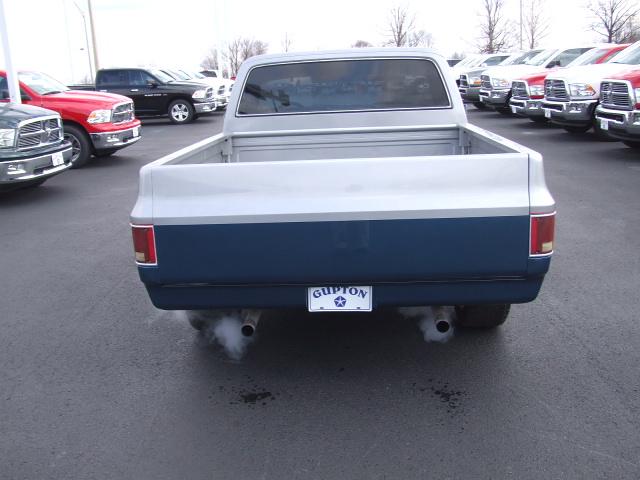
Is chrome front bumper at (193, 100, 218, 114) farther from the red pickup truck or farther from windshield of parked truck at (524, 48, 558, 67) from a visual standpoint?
windshield of parked truck at (524, 48, 558, 67)

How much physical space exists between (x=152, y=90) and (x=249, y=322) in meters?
19.3

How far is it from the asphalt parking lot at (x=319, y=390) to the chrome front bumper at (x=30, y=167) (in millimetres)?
3527

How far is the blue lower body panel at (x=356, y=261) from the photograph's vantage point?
334cm

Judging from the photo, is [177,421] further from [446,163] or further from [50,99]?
[50,99]

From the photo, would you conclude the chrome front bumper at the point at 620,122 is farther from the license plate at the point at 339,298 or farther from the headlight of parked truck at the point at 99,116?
the headlight of parked truck at the point at 99,116

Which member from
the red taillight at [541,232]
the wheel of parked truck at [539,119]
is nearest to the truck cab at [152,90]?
the wheel of parked truck at [539,119]

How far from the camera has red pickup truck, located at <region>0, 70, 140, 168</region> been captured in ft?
41.5

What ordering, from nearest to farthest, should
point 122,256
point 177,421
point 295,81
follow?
A: point 177,421 → point 295,81 → point 122,256

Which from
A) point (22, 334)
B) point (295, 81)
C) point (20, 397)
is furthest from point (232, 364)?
point (295, 81)

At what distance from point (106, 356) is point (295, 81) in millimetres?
2760

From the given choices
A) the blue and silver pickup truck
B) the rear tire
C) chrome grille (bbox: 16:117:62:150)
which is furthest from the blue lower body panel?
the rear tire

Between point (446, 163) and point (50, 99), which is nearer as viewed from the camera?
point (446, 163)

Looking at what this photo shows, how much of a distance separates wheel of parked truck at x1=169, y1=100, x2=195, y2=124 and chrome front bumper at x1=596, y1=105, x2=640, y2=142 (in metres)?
13.9

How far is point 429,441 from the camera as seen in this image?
129 inches
